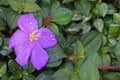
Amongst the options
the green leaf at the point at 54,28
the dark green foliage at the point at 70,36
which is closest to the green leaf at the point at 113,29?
the dark green foliage at the point at 70,36

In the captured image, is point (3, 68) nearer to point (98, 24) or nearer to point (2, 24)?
point (2, 24)

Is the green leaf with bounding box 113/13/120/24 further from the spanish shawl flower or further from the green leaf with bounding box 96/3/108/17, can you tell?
the spanish shawl flower

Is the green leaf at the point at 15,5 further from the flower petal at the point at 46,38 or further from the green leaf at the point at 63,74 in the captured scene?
the green leaf at the point at 63,74

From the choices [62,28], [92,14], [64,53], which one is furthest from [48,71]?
[92,14]

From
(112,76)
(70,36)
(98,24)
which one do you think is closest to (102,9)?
(98,24)

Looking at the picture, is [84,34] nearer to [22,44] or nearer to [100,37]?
[100,37]
